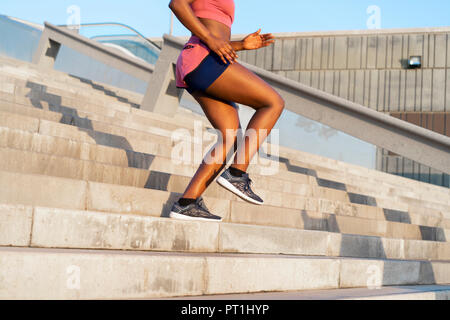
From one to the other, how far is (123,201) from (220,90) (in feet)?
2.95

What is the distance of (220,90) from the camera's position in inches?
119

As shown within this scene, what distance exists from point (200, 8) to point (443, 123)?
19.4 meters

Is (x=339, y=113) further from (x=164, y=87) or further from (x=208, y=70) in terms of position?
(x=208, y=70)

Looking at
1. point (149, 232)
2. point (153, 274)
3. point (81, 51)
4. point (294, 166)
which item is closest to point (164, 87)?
point (294, 166)

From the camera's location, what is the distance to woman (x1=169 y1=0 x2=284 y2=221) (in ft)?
9.84

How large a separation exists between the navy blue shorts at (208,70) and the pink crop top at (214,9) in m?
0.25

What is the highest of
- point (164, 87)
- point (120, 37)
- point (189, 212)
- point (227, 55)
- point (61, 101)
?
point (120, 37)

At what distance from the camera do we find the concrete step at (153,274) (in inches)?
78.7

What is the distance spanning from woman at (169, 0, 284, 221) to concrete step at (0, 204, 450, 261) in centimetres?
14

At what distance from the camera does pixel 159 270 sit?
234 centimetres

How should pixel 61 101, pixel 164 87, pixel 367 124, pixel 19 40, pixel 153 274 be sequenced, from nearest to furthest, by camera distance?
1. pixel 153 274
2. pixel 61 101
3. pixel 367 124
4. pixel 164 87
5. pixel 19 40
